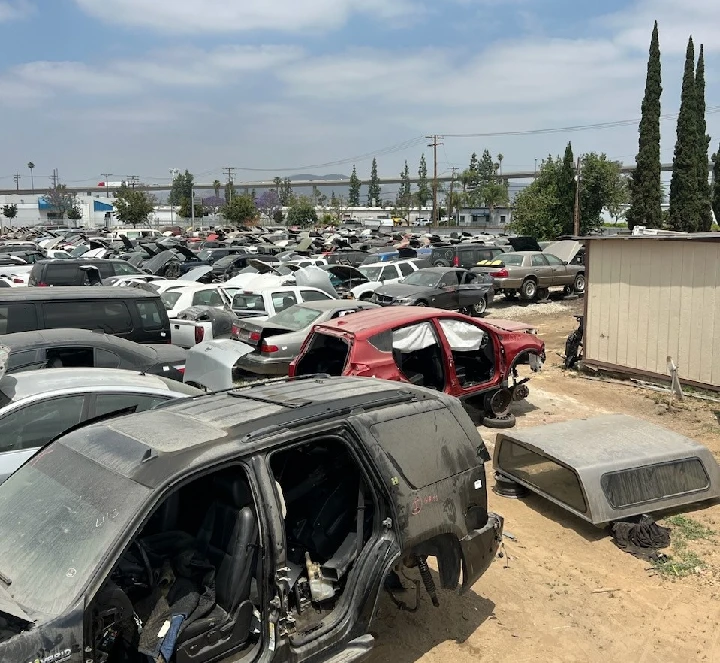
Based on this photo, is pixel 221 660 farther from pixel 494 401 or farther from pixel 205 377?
pixel 494 401

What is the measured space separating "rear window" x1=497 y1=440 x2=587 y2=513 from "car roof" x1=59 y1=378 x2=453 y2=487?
2.56 m

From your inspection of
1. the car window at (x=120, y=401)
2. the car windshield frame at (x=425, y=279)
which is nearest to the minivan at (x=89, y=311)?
the car window at (x=120, y=401)

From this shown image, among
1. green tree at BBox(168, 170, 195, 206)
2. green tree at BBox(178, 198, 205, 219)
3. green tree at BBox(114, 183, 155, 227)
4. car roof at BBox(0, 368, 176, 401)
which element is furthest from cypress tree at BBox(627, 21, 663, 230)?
green tree at BBox(168, 170, 195, 206)

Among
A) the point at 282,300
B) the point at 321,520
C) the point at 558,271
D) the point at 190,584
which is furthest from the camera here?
the point at 558,271

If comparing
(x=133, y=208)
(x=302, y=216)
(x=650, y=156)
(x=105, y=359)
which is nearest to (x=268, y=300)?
(x=105, y=359)

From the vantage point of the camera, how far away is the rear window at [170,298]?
49.6 ft

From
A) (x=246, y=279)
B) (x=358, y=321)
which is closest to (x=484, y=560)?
(x=358, y=321)

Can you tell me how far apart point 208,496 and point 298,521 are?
626 mm

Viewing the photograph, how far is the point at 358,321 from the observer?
9.33 m

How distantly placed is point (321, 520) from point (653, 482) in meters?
3.95

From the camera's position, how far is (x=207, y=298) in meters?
15.6

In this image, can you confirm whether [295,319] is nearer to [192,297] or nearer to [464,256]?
[192,297]

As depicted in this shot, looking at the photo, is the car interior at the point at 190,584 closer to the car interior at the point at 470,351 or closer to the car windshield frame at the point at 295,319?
the car interior at the point at 470,351

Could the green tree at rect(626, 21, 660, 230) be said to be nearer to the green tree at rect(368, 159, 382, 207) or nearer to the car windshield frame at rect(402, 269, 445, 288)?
the car windshield frame at rect(402, 269, 445, 288)
